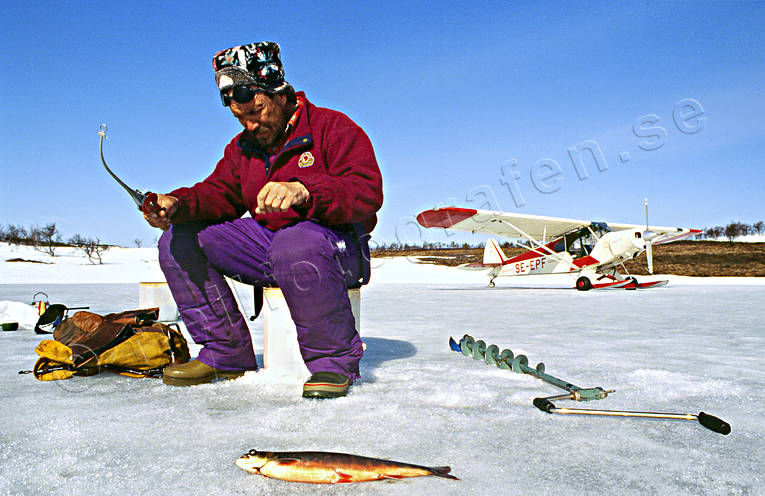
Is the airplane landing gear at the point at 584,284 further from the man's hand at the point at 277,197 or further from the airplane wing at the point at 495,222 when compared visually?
the man's hand at the point at 277,197

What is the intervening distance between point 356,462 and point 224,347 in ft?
3.52

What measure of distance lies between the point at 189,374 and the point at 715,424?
1.66 meters

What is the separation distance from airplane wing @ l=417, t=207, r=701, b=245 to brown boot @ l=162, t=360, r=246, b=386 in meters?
10.9

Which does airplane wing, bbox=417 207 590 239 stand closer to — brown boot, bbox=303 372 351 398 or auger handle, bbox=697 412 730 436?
brown boot, bbox=303 372 351 398

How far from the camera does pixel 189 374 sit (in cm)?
168

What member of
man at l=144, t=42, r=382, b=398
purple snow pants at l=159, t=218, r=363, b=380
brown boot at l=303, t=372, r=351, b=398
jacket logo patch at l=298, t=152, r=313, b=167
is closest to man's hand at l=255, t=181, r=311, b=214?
man at l=144, t=42, r=382, b=398

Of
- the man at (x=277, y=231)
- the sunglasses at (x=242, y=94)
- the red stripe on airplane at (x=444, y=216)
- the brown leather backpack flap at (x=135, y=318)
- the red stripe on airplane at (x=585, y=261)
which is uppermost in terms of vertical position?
the red stripe on airplane at (x=444, y=216)

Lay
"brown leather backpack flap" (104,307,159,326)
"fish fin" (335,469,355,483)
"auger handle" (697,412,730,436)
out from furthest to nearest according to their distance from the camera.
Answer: "brown leather backpack flap" (104,307,159,326) → "auger handle" (697,412,730,436) → "fish fin" (335,469,355,483)

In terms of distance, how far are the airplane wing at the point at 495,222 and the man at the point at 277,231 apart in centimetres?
1077

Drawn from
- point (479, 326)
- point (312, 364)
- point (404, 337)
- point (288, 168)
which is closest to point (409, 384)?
point (312, 364)

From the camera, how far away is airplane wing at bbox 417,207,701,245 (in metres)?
12.8

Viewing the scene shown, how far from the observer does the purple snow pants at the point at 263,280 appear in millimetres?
1543

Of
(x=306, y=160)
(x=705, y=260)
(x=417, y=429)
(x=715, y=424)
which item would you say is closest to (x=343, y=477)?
(x=417, y=429)

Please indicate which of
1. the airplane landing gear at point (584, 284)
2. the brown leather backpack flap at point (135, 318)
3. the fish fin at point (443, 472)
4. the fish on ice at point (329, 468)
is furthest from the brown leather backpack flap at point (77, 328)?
the airplane landing gear at point (584, 284)
